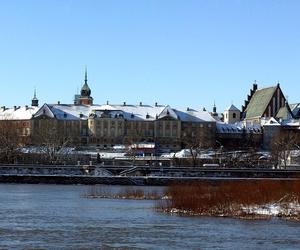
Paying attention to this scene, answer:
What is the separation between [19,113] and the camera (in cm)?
15925

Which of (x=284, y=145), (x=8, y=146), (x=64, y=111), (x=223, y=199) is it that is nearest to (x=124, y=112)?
(x=64, y=111)

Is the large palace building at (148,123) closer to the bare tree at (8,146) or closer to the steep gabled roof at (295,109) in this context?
the steep gabled roof at (295,109)

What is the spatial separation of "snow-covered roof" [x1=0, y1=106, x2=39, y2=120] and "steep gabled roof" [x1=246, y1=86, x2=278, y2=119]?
40753mm

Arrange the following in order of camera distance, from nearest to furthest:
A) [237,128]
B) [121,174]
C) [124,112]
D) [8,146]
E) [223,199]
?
1. [223,199]
2. [121,174]
3. [8,146]
4. [237,128]
5. [124,112]

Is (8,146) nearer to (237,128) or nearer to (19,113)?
(19,113)

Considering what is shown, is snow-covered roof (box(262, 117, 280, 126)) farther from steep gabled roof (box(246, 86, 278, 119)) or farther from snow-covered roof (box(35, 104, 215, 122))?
snow-covered roof (box(35, 104, 215, 122))

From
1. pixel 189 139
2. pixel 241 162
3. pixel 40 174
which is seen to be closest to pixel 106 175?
pixel 40 174

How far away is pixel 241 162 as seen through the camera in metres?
116

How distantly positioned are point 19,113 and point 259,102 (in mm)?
45300

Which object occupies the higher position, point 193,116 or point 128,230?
point 193,116

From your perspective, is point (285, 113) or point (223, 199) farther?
point (285, 113)

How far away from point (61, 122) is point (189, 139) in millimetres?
23207

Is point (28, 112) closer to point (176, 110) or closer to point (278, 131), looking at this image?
point (176, 110)

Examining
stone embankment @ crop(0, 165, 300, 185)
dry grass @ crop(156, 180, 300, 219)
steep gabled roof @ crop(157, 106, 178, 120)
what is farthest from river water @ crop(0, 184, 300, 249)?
steep gabled roof @ crop(157, 106, 178, 120)
